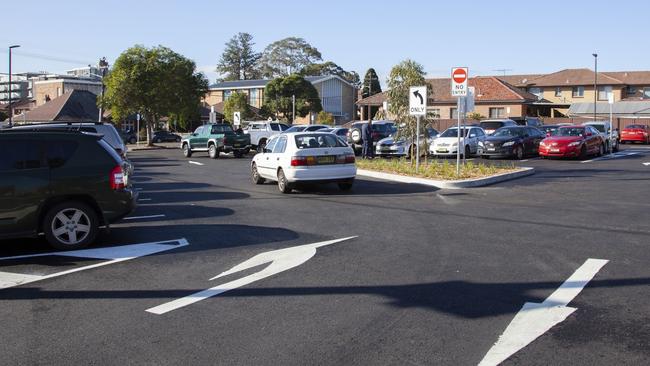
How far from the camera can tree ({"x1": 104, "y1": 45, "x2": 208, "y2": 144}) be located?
161 feet

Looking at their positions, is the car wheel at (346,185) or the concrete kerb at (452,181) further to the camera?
the concrete kerb at (452,181)

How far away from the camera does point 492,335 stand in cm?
504

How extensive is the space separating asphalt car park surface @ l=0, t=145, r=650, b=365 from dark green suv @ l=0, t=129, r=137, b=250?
441mm

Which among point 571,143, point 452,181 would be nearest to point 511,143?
point 571,143

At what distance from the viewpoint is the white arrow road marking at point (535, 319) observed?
15.4ft

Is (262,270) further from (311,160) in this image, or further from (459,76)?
(459,76)

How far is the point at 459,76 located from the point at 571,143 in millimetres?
11108

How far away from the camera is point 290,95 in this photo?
236 feet

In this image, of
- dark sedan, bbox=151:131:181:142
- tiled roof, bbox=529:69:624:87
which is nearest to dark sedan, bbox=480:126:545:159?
dark sedan, bbox=151:131:181:142

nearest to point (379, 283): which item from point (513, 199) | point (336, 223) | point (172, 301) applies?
point (172, 301)

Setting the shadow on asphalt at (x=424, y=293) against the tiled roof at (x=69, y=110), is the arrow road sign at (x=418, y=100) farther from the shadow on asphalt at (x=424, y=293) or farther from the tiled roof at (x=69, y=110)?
the tiled roof at (x=69, y=110)

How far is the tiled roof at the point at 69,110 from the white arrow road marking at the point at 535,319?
68.2m

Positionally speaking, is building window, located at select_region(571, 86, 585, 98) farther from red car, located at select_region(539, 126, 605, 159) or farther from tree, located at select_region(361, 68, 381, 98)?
red car, located at select_region(539, 126, 605, 159)

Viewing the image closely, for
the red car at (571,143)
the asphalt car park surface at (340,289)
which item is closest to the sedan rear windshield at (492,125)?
the red car at (571,143)
